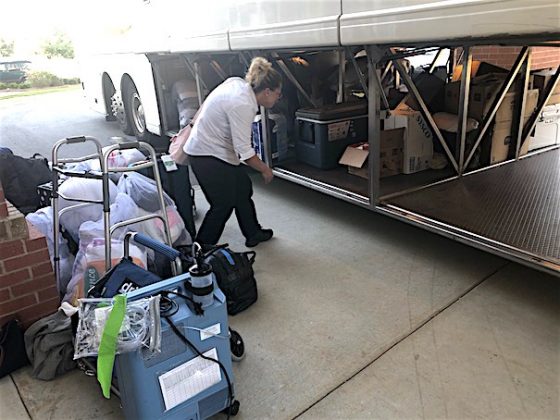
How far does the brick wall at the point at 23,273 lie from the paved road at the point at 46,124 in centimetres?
480

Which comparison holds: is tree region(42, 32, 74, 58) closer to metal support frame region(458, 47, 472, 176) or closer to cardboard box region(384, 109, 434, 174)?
cardboard box region(384, 109, 434, 174)

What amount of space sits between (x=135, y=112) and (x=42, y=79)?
23.8ft

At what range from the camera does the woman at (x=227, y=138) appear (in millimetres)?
3254

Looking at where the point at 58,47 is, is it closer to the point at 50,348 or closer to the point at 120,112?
the point at 120,112

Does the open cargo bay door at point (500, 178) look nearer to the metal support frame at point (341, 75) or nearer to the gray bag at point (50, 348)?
the metal support frame at point (341, 75)

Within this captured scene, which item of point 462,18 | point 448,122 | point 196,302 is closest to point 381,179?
point 448,122

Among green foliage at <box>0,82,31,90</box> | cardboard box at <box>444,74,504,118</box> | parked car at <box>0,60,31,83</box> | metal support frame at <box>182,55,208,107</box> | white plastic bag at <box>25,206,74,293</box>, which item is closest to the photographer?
white plastic bag at <box>25,206,74,293</box>

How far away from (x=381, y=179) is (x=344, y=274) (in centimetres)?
129

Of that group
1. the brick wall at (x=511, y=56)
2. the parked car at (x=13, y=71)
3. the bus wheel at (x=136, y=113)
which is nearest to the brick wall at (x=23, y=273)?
the bus wheel at (x=136, y=113)

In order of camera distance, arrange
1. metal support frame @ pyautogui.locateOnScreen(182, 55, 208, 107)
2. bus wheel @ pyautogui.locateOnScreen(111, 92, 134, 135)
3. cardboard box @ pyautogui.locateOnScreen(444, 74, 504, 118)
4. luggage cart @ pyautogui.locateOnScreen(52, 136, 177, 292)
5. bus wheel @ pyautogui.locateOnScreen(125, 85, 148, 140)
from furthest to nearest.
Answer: bus wheel @ pyautogui.locateOnScreen(111, 92, 134, 135) → bus wheel @ pyautogui.locateOnScreen(125, 85, 148, 140) → metal support frame @ pyautogui.locateOnScreen(182, 55, 208, 107) → cardboard box @ pyautogui.locateOnScreen(444, 74, 504, 118) → luggage cart @ pyautogui.locateOnScreen(52, 136, 177, 292)

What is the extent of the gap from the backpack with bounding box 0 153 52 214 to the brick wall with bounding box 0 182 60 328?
4.21 feet

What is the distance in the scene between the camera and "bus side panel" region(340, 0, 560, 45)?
2041 mm

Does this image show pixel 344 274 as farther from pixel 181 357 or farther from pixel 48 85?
pixel 48 85

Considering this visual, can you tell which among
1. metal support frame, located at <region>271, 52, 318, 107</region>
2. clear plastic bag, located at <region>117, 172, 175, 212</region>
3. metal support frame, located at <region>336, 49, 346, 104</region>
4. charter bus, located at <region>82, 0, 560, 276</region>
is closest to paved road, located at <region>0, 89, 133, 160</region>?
charter bus, located at <region>82, 0, 560, 276</region>
